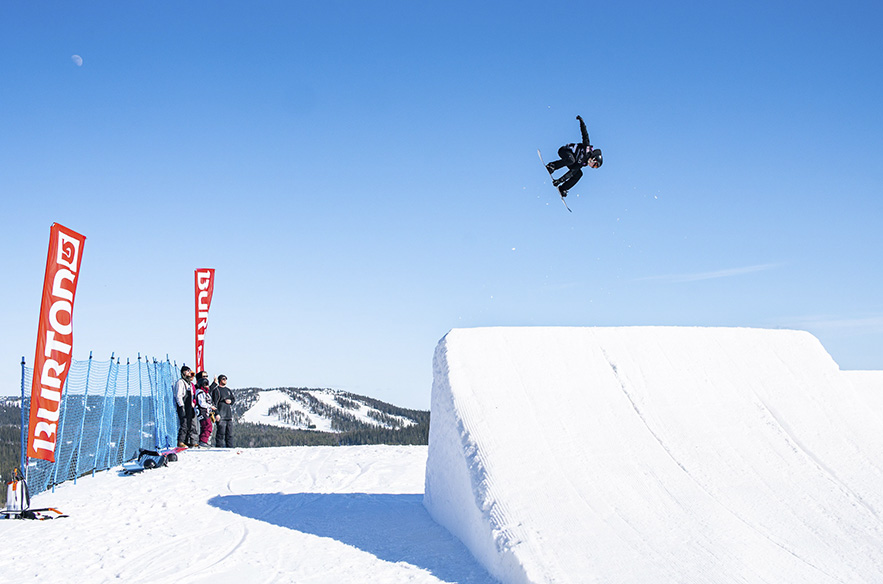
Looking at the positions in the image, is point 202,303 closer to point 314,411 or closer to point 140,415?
point 140,415

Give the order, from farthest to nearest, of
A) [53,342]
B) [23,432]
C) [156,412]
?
1. [156,412]
2. [23,432]
3. [53,342]

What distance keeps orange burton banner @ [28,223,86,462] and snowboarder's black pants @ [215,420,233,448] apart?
22.0 feet

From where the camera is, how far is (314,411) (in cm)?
7862

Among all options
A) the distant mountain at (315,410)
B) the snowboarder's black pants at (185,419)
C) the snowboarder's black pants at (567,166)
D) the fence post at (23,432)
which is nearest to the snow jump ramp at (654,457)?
the snowboarder's black pants at (567,166)

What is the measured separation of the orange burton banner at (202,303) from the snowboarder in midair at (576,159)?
1161cm

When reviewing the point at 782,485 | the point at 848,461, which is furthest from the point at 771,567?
the point at 848,461

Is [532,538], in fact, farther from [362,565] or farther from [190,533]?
[190,533]

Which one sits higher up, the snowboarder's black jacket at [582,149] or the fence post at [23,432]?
the snowboarder's black jacket at [582,149]

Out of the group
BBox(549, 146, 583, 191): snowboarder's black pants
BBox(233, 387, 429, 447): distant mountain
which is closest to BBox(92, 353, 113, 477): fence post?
BBox(549, 146, 583, 191): snowboarder's black pants

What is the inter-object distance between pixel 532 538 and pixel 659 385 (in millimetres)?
3718

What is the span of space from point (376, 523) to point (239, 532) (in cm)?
158

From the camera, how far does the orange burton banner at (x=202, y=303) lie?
56.4ft

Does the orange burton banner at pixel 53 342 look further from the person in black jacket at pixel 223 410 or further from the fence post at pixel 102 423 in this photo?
the person in black jacket at pixel 223 410

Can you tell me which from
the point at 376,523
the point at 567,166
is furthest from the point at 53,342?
the point at 567,166
